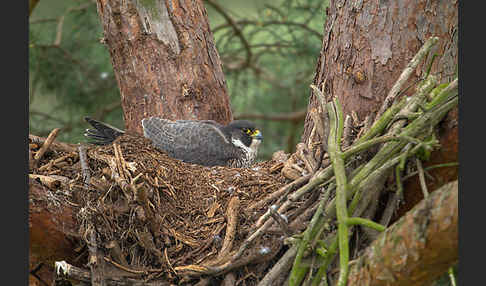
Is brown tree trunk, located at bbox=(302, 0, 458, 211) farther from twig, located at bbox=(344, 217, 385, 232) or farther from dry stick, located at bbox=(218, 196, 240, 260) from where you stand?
twig, located at bbox=(344, 217, 385, 232)

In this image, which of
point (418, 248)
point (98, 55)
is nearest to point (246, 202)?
point (418, 248)

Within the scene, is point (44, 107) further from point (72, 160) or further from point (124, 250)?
point (124, 250)

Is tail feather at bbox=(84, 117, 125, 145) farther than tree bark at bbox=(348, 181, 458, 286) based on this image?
Yes

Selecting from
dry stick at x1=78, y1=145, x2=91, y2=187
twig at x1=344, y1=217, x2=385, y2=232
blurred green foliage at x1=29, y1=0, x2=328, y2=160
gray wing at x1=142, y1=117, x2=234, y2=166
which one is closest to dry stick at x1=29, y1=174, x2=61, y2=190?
dry stick at x1=78, y1=145, x2=91, y2=187

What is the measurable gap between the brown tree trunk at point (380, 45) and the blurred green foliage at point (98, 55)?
9.22 feet

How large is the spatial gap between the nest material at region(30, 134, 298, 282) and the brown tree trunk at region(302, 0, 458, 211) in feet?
1.97

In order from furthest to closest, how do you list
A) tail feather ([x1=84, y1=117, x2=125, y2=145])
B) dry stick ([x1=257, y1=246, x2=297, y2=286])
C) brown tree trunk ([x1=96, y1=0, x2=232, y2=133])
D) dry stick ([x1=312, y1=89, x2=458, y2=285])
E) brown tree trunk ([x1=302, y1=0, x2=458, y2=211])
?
tail feather ([x1=84, y1=117, x2=125, y2=145])
brown tree trunk ([x1=96, y1=0, x2=232, y2=133])
brown tree trunk ([x1=302, y1=0, x2=458, y2=211])
dry stick ([x1=257, y1=246, x2=297, y2=286])
dry stick ([x1=312, y1=89, x2=458, y2=285])

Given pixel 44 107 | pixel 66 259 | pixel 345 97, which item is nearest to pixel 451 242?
pixel 345 97

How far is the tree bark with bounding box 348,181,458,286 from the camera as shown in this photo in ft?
5.34

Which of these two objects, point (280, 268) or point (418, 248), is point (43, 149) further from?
point (418, 248)

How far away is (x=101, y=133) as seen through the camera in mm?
4109

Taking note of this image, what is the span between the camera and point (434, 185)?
2039mm

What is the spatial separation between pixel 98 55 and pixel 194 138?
3.24 m

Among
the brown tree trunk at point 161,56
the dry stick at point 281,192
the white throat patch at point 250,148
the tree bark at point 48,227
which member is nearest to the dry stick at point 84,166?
the tree bark at point 48,227
